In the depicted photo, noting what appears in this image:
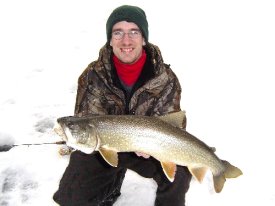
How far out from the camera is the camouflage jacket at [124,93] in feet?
11.3

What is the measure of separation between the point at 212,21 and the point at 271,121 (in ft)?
14.3

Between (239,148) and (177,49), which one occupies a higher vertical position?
(177,49)

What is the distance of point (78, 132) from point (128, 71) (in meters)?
0.96

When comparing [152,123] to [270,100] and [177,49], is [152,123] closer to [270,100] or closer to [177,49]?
[270,100]

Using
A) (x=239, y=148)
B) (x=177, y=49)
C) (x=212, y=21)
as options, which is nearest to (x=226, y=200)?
(x=239, y=148)

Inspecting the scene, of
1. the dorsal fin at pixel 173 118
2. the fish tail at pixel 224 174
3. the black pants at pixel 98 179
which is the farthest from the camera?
the black pants at pixel 98 179

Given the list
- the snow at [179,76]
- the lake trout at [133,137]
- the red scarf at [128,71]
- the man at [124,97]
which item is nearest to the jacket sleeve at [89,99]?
the man at [124,97]

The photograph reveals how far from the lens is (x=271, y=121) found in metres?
5.21

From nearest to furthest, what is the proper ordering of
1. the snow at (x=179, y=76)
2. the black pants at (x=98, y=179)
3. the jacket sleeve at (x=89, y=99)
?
the black pants at (x=98, y=179)
the jacket sleeve at (x=89, y=99)
the snow at (x=179, y=76)

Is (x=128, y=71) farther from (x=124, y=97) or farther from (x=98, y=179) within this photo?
(x=98, y=179)

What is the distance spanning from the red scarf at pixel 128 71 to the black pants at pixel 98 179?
0.64 meters

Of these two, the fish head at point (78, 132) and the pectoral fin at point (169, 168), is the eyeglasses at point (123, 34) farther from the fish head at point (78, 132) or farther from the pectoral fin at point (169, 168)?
the pectoral fin at point (169, 168)

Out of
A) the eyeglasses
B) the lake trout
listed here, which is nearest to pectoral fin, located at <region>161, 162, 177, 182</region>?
the lake trout

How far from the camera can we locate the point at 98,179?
348cm
